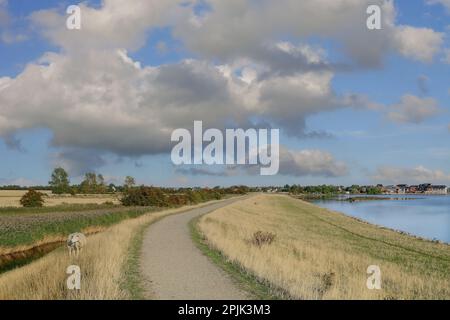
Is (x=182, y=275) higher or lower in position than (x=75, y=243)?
lower

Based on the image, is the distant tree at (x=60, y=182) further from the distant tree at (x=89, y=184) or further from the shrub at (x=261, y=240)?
the shrub at (x=261, y=240)

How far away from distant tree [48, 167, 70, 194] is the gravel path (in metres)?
117

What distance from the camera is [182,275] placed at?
1390 centimetres

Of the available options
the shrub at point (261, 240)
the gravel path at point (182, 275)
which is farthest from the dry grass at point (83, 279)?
the shrub at point (261, 240)

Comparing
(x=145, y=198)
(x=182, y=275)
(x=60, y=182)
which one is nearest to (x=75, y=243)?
(x=182, y=275)

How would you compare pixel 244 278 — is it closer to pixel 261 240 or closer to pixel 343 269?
pixel 343 269

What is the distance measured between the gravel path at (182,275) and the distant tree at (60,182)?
117 m

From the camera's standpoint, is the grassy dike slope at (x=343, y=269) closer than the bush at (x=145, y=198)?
Yes

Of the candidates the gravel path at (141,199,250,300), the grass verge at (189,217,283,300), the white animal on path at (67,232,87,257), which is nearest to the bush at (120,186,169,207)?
the gravel path at (141,199,250,300)

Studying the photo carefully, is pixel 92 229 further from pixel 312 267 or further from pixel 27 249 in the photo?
pixel 312 267

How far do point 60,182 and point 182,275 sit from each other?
12682 cm

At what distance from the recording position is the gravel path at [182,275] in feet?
37.3

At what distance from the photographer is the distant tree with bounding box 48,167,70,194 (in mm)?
131250
